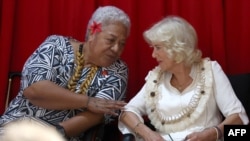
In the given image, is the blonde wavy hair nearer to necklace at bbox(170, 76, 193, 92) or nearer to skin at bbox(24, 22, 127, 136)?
necklace at bbox(170, 76, 193, 92)

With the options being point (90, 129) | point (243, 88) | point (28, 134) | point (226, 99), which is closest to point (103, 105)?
point (90, 129)

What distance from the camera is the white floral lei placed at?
2143mm

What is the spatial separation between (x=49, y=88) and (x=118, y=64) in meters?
0.45

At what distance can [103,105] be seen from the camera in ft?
7.36

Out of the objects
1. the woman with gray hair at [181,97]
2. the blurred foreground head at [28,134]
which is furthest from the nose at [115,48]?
the blurred foreground head at [28,134]

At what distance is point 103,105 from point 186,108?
0.43 metres

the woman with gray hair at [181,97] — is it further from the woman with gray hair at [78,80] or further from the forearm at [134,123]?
the woman with gray hair at [78,80]

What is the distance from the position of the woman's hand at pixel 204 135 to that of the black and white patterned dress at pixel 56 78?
514 millimetres

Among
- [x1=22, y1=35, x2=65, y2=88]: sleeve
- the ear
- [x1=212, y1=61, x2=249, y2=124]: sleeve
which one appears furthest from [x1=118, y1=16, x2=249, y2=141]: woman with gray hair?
[x1=22, y1=35, x2=65, y2=88]: sleeve

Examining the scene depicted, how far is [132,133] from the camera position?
7.34 feet

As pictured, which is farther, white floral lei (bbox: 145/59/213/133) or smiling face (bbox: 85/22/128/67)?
smiling face (bbox: 85/22/128/67)

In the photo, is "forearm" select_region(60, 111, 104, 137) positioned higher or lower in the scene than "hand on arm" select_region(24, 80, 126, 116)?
lower

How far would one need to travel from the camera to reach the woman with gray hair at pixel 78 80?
88.7 inches

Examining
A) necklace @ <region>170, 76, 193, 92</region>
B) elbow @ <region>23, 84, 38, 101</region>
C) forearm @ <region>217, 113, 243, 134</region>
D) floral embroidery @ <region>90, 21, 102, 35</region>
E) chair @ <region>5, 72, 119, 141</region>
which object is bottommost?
chair @ <region>5, 72, 119, 141</region>
